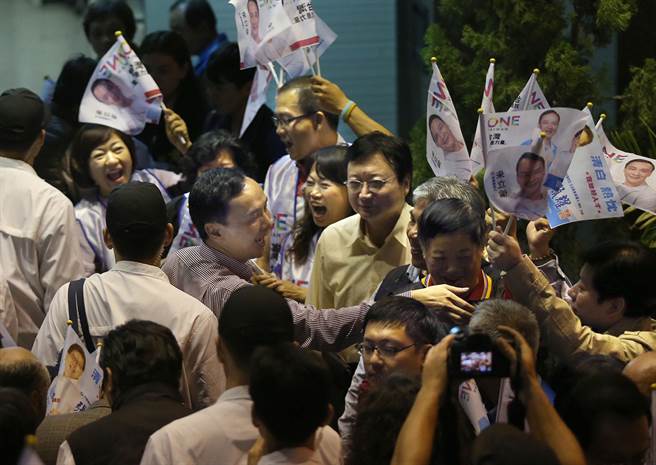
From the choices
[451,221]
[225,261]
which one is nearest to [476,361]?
[451,221]

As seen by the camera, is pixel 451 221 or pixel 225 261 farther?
pixel 225 261

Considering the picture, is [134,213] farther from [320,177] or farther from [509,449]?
[509,449]

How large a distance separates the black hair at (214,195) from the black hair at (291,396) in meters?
1.94

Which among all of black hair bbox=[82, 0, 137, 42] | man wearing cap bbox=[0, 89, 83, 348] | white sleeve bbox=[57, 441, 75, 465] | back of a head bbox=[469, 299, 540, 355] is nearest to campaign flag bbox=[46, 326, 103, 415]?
white sleeve bbox=[57, 441, 75, 465]

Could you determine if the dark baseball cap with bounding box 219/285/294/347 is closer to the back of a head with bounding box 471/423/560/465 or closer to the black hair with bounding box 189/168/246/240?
the back of a head with bounding box 471/423/560/465

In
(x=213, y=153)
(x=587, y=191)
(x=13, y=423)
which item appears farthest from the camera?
(x=213, y=153)

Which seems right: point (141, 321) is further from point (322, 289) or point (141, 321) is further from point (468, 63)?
point (468, 63)

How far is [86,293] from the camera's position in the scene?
4.96 metres

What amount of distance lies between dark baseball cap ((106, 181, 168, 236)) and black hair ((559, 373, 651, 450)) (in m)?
1.74

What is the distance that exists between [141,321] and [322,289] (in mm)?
1847

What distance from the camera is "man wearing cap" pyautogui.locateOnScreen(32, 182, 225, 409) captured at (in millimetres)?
4898

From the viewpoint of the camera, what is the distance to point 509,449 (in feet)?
11.0

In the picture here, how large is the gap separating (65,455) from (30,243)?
207 cm

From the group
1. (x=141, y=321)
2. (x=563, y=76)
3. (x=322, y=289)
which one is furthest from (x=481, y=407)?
(x=563, y=76)
